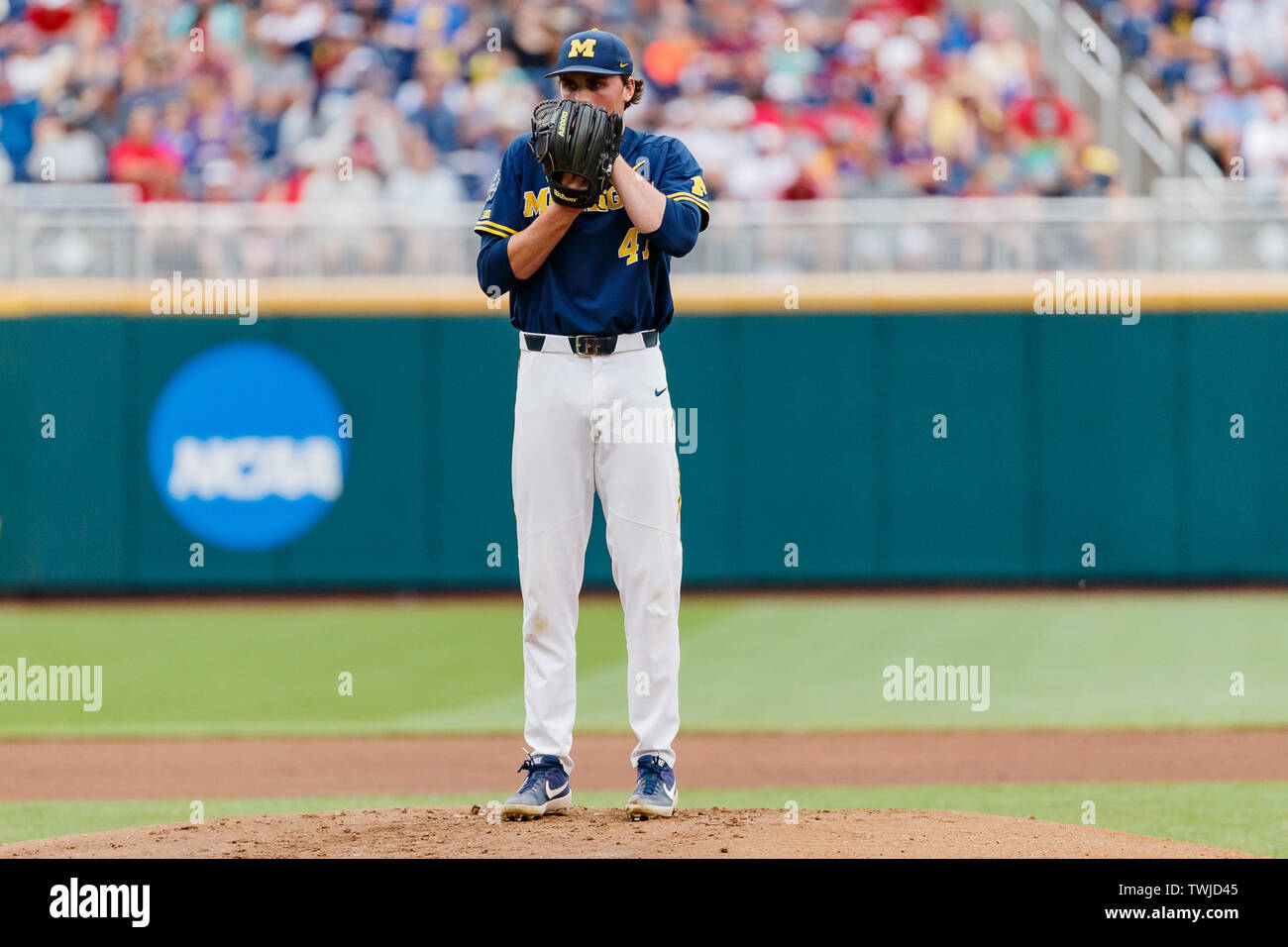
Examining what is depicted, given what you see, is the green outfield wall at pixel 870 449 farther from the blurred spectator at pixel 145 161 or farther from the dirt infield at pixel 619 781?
the dirt infield at pixel 619 781

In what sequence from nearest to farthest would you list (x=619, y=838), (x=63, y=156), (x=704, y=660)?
(x=619, y=838) < (x=704, y=660) < (x=63, y=156)

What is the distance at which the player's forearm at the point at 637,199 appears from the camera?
531 cm

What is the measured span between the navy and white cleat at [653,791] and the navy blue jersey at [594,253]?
4.30 ft

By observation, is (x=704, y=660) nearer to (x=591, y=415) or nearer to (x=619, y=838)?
(x=591, y=415)

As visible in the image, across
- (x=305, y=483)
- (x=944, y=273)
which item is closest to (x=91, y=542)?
(x=305, y=483)

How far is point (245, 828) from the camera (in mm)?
5551

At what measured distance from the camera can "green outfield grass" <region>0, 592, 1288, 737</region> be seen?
31.0 feet

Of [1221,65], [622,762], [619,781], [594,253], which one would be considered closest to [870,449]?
[1221,65]

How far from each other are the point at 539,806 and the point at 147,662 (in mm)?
6616

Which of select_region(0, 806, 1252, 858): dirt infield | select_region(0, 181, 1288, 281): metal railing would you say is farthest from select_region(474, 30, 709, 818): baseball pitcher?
select_region(0, 181, 1288, 281): metal railing

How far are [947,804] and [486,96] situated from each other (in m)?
10.1

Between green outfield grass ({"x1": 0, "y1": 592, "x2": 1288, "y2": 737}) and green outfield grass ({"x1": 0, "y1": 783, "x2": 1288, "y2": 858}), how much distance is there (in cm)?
180

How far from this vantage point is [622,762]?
Answer: 322 inches

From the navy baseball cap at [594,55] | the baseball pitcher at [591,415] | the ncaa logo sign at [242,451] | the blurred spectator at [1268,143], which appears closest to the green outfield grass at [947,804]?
the baseball pitcher at [591,415]
